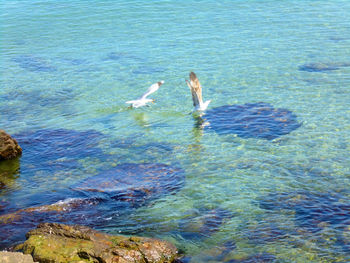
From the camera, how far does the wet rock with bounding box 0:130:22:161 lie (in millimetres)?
11978

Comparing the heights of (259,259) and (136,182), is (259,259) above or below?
below

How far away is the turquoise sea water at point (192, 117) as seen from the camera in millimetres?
9031

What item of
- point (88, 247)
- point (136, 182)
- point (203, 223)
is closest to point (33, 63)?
point (136, 182)

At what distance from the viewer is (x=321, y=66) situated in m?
19.2

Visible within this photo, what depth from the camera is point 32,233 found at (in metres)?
7.62

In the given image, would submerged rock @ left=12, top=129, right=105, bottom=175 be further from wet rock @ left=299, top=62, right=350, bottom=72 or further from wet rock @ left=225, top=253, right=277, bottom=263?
wet rock @ left=299, top=62, right=350, bottom=72

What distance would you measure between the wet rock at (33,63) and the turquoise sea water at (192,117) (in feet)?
0.16

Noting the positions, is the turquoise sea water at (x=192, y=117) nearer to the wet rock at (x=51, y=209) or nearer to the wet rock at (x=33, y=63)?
the wet rock at (x=33, y=63)

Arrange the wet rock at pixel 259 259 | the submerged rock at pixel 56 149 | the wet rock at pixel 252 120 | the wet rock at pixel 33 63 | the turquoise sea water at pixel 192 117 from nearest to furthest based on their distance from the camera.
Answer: the wet rock at pixel 259 259, the turquoise sea water at pixel 192 117, the submerged rock at pixel 56 149, the wet rock at pixel 252 120, the wet rock at pixel 33 63

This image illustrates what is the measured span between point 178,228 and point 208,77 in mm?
10833

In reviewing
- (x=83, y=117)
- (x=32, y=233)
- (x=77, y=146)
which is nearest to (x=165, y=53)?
(x=83, y=117)

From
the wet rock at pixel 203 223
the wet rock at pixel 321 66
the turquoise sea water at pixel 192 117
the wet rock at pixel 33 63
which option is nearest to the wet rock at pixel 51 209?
the turquoise sea water at pixel 192 117

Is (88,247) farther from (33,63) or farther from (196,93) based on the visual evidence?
(33,63)

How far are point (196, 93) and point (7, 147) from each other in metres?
5.97
